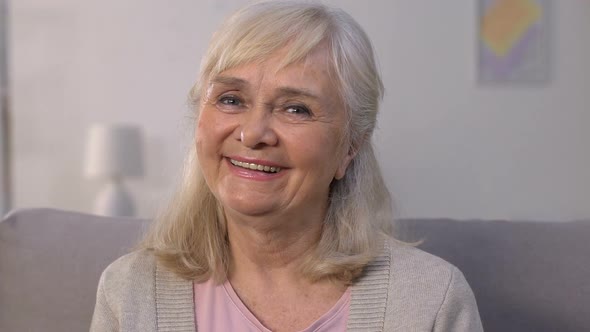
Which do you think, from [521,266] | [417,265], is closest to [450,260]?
[521,266]

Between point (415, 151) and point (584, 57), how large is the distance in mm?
934

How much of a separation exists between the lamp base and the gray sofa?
190cm

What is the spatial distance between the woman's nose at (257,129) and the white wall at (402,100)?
2352 mm

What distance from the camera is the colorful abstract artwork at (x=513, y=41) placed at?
363cm

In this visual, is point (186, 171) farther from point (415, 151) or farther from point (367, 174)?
point (415, 151)

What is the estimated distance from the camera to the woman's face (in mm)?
1304

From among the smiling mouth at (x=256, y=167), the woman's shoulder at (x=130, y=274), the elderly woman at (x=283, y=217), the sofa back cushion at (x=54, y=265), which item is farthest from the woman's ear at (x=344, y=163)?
the sofa back cushion at (x=54, y=265)

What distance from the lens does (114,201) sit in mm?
3635

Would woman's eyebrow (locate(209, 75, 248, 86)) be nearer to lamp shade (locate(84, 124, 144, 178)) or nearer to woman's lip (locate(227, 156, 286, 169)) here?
woman's lip (locate(227, 156, 286, 169))

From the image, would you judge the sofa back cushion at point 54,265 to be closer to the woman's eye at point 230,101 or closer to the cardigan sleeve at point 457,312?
the woman's eye at point 230,101

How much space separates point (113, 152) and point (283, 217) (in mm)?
2334

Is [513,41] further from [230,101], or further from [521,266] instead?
[230,101]

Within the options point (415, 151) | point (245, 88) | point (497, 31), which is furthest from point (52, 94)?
point (245, 88)

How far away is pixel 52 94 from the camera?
376 cm
